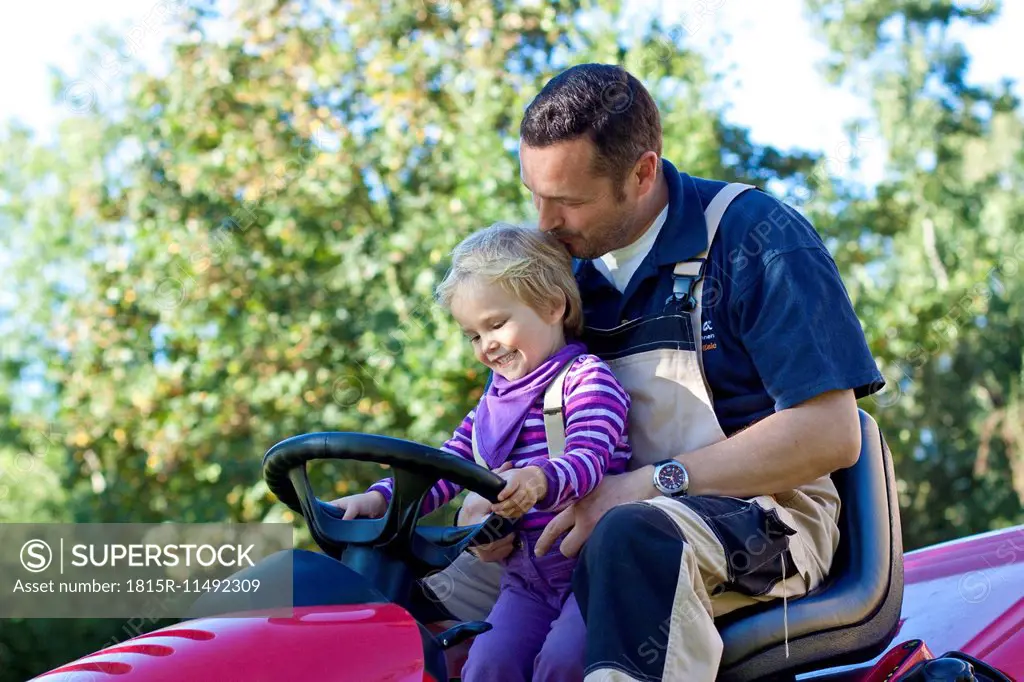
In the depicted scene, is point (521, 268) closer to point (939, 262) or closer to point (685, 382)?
point (685, 382)

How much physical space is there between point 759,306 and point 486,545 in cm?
72

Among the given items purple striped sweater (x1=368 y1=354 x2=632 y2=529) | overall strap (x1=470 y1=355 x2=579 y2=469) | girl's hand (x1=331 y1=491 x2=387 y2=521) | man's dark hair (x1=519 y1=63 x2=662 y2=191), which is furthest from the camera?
man's dark hair (x1=519 y1=63 x2=662 y2=191)

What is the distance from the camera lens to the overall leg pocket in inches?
79.0

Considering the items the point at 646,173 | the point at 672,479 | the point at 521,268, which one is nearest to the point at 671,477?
the point at 672,479

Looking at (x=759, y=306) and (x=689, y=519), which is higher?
(x=759, y=306)

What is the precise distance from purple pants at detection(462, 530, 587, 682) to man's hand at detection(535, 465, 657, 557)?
0.26ft

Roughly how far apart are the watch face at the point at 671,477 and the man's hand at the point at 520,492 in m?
0.29

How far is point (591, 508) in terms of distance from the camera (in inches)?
86.0

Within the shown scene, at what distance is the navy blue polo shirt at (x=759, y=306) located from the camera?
2.19 metres

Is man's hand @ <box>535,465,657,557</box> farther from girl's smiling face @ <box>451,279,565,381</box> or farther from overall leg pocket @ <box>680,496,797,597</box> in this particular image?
girl's smiling face @ <box>451,279,565,381</box>

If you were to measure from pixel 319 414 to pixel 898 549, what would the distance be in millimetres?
4964

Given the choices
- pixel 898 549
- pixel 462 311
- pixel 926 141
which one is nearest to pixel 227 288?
pixel 462 311

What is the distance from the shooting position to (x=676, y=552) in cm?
187

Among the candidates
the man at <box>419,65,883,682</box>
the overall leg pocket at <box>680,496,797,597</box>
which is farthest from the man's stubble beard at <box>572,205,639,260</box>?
the overall leg pocket at <box>680,496,797,597</box>
